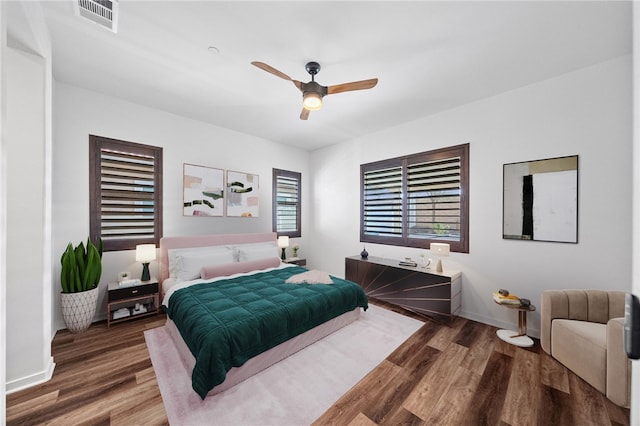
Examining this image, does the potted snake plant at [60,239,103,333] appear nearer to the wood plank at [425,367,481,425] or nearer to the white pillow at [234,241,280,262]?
the white pillow at [234,241,280,262]

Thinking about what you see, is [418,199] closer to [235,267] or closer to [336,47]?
[336,47]

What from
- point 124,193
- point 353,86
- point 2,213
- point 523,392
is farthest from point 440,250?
point 124,193

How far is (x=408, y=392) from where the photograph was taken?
192 cm

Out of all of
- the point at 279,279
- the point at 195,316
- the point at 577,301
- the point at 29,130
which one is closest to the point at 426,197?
the point at 577,301

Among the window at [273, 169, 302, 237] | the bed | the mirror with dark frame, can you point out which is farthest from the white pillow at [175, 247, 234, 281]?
the mirror with dark frame

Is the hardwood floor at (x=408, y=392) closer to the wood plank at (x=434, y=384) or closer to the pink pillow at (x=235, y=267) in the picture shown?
the wood plank at (x=434, y=384)

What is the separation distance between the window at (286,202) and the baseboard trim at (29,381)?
339 centimetres

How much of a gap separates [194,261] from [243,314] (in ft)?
4.96

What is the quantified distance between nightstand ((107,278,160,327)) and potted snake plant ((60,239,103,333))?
6.8 inches

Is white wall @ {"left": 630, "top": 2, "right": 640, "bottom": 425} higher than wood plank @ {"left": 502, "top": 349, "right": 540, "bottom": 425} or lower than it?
higher

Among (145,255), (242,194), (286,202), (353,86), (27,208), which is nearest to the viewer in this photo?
(27,208)

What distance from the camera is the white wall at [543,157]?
2.34m

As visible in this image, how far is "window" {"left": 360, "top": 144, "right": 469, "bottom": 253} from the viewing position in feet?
11.2

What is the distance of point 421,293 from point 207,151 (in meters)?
4.04
